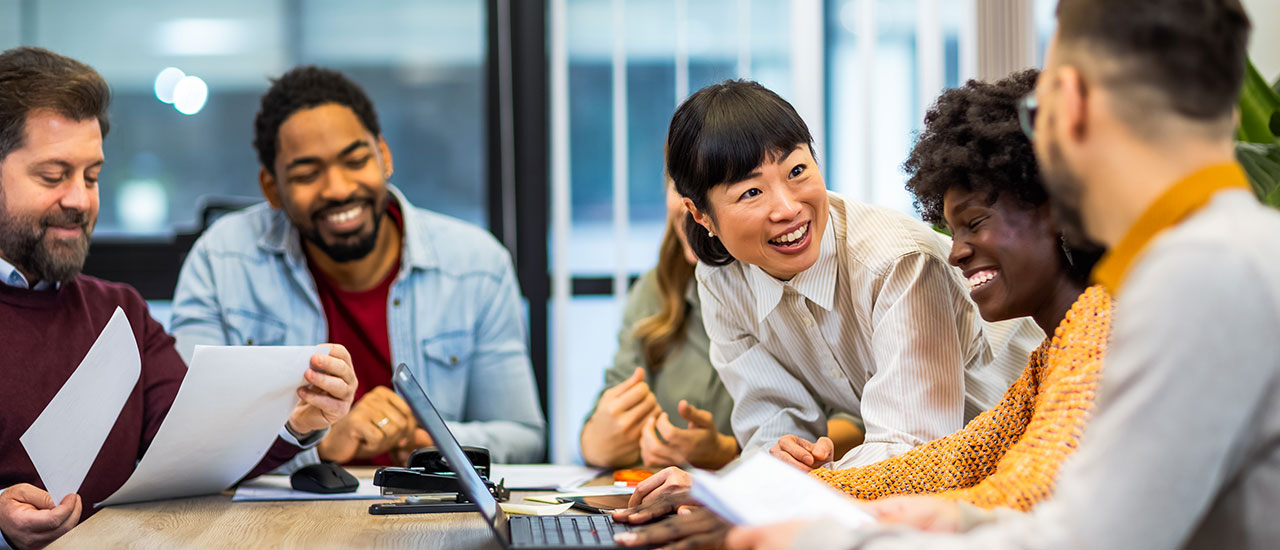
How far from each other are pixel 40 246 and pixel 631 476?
101cm

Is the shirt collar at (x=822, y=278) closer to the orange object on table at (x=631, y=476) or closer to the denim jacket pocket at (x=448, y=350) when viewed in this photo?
the orange object on table at (x=631, y=476)

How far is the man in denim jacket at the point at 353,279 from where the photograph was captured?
2.32 metres

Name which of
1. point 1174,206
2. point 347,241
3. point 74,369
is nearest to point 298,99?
point 347,241

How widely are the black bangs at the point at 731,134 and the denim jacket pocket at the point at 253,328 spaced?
1.23m

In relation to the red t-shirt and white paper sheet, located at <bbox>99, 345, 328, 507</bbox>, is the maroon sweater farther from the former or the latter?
the red t-shirt

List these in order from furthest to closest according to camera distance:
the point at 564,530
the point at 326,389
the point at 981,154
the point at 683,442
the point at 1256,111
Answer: the point at 1256,111, the point at 683,442, the point at 326,389, the point at 981,154, the point at 564,530

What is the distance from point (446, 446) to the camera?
3.73 ft

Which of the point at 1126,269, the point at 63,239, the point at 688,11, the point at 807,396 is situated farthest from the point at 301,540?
the point at 688,11

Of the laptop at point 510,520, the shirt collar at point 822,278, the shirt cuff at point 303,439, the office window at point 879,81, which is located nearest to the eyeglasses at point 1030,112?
the laptop at point 510,520

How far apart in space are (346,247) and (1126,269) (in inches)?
74.1

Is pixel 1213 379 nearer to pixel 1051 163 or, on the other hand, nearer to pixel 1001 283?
pixel 1051 163

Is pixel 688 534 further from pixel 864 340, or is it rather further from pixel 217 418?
pixel 217 418

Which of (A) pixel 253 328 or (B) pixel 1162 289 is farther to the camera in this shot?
(A) pixel 253 328

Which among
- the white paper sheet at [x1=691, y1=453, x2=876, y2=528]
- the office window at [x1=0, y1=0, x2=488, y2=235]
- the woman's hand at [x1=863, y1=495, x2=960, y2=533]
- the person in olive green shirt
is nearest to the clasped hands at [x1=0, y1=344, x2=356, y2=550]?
the person in olive green shirt
